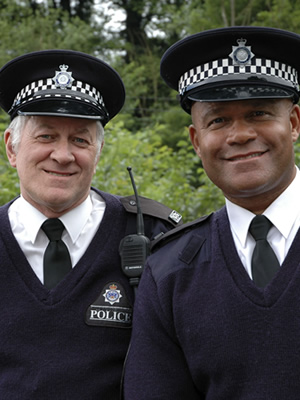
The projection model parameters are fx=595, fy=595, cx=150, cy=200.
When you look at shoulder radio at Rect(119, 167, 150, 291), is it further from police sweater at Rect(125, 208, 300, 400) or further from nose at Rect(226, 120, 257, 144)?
nose at Rect(226, 120, 257, 144)

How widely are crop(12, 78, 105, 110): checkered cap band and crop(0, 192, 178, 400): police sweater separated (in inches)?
24.1

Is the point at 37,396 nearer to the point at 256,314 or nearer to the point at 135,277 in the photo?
the point at 135,277

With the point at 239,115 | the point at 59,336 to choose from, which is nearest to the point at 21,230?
the point at 59,336

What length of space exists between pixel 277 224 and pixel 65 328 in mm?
988

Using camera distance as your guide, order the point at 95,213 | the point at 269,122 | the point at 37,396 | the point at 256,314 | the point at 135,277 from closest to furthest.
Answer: the point at 256,314, the point at 269,122, the point at 37,396, the point at 135,277, the point at 95,213

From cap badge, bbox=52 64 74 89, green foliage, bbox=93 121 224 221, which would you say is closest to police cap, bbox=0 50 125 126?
cap badge, bbox=52 64 74 89

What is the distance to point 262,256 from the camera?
2.12m

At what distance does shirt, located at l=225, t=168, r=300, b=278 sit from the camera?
7.04 ft

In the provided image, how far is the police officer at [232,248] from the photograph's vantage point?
2047 mm

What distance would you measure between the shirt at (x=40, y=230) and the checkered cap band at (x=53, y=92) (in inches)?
18.5

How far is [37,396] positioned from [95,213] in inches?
34.5

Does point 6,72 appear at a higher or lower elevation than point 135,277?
higher

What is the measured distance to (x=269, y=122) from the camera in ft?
7.10

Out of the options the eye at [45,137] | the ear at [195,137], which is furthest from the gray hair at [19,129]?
the ear at [195,137]
